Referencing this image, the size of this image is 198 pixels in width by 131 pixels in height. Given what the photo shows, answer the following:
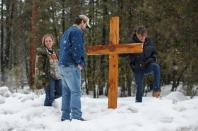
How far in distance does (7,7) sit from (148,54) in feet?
94.1

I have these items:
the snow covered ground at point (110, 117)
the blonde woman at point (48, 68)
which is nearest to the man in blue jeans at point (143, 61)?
the snow covered ground at point (110, 117)

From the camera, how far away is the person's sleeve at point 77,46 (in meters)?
9.15

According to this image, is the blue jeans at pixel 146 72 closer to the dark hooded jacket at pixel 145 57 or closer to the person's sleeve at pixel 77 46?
the dark hooded jacket at pixel 145 57

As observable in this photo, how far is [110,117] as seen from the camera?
941 cm

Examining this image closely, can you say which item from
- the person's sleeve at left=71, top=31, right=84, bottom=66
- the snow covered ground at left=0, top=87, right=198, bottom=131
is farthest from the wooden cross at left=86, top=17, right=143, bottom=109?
the person's sleeve at left=71, top=31, right=84, bottom=66

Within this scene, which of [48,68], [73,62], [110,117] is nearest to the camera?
[73,62]

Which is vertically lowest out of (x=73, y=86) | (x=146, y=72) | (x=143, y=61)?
(x=73, y=86)

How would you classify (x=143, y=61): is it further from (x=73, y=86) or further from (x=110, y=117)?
(x=73, y=86)

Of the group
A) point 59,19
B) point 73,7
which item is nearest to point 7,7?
point 59,19

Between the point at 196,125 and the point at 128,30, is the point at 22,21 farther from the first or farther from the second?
the point at 196,125

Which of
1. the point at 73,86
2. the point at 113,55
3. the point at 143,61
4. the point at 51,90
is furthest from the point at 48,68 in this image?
the point at 143,61

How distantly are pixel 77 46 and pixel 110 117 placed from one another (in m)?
1.47

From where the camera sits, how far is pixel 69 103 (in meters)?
9.66

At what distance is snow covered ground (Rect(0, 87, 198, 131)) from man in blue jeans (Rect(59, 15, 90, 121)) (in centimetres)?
32
